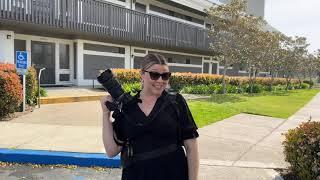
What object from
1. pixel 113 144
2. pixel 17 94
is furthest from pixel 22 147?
pixel 113 144

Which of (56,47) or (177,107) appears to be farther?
(56,47)

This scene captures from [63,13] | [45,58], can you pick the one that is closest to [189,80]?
[45,58]

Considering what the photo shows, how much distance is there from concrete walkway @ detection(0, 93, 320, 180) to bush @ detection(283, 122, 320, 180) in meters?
0.42

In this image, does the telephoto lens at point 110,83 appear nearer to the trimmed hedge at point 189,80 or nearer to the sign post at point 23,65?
the sign post at point 23,65

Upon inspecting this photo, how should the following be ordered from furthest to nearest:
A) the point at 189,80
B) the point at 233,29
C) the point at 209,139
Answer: the point at 233,29 → the point at 189,80 → the point at 209,139

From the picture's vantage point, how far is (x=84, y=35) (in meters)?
17.7

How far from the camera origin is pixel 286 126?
35.1 ft

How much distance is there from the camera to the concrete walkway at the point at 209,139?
604 cm

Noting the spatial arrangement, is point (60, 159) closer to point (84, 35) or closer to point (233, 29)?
point (84, 35)

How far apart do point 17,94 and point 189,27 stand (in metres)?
16.6

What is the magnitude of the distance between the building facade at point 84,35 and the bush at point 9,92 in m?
4.96

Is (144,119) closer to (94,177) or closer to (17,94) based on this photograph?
(94,177)

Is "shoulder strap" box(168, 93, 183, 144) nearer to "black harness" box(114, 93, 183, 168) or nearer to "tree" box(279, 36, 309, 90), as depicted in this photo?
"black harness" box(114, 93, 183, 168)

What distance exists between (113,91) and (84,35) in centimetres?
1573
